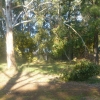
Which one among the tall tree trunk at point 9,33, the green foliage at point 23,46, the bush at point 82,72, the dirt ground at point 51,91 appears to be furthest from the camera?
the green foliage at point 23,46

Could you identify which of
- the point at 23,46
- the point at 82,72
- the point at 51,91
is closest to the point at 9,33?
the point at 82,72

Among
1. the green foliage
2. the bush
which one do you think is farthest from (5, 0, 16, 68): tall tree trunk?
the green foliage

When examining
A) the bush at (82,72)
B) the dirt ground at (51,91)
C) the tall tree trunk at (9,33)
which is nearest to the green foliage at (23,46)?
the tall tree trunk at (9,33)

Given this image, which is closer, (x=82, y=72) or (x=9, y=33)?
(x=82, y=72)

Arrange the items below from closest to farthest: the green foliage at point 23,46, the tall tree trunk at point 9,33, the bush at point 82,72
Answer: the bush at point 82,72 → the tall tree trunk at point 9,33 → the green foliage at point 23,46

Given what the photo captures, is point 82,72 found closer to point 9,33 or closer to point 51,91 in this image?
point 51,91

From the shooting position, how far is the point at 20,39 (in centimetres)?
2202

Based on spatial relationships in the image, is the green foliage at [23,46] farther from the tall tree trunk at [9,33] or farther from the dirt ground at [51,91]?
the dirt ground at [51,91]

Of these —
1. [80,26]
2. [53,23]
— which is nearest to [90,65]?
[80,26]

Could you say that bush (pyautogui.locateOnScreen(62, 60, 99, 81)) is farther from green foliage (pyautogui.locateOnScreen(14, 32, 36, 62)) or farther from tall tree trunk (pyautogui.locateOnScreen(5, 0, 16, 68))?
green foliage (pyautogui.locateOnScreen(14, 32, 36, 62))

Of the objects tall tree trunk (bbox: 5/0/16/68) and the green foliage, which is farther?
the green foliage

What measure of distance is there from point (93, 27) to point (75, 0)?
536 centimetres

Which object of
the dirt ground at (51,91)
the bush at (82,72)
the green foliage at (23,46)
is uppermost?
the green foliage at (23,46)

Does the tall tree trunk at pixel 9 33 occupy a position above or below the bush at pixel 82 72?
above
